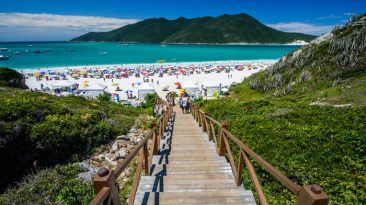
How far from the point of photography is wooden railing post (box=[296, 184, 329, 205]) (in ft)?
6.15

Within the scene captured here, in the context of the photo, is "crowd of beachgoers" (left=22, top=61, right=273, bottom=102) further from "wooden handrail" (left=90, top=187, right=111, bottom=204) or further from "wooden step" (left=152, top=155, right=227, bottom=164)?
"wooden handrail" (left=90, top=187, right=111, bottom=204)

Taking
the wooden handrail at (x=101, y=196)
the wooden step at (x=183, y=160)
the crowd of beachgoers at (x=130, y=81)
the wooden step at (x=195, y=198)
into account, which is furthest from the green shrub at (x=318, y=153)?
the crowd of beachgoers at (x=130, y=81)

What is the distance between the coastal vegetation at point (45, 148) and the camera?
581 cm

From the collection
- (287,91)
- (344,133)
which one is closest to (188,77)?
(287,91)

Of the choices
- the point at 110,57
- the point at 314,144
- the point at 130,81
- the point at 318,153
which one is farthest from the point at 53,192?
the point at 110,57

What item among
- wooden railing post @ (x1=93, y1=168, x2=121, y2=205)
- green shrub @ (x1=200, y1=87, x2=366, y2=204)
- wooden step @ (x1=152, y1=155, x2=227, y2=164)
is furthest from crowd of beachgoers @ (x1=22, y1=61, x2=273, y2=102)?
wooden railing post @ (x1=93, y1=168, x2=121, y2=205)

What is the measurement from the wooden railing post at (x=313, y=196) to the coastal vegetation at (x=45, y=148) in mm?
4915

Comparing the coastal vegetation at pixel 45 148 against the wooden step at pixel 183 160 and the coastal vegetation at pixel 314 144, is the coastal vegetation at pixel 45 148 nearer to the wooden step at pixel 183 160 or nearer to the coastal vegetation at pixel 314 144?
the wooden step at pixel 183 160

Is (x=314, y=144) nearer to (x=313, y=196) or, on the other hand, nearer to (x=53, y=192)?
(x=313, y=196)

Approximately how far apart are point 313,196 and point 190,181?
2862 millimetres

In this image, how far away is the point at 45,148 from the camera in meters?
8.43

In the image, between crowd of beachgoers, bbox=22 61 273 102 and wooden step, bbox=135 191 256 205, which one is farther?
crowd of beachgoers, bbox=22 61 273 102

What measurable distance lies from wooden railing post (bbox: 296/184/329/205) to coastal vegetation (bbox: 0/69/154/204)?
4.91 m

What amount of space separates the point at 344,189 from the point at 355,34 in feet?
75.9
